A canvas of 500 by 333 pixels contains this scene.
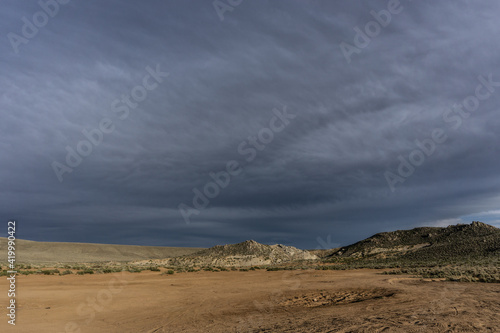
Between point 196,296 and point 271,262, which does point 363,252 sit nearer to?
point 271,262

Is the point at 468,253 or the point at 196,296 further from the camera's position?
the point at 468,253

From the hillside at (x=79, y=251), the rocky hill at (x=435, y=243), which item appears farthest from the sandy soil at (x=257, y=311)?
the hillside at (x=79, y=251)

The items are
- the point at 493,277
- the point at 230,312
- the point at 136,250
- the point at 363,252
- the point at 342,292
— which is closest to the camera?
the point at 230,312

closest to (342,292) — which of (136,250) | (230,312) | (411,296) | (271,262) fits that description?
(411,296)

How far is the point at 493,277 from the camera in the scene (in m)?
20.6

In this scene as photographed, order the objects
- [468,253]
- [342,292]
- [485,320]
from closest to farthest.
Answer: [485,320]
[342,292]
[468,253]

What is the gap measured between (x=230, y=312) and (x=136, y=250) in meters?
139

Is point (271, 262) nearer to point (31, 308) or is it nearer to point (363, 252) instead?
point (363, 252)

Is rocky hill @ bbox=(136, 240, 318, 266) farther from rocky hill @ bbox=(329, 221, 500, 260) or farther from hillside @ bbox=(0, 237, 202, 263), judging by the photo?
hillside @ bbox=(0, 237, 202, 263)

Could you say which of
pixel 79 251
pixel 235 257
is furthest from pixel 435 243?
pixel 79 251

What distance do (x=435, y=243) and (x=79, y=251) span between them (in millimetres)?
115561

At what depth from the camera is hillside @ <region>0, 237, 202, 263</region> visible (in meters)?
99.1

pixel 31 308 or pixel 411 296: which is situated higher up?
pixel 31 308

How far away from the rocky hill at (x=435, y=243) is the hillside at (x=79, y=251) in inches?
3197
